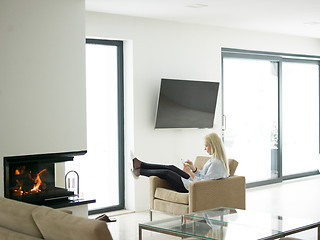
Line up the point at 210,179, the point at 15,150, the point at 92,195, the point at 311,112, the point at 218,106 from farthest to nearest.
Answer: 1. the point at 311,112
2. the point at 218,106
3. the point at 92,195
4. the point at 210,179
5. the point at 15,150

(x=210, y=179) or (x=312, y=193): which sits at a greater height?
(x=210, y=179)

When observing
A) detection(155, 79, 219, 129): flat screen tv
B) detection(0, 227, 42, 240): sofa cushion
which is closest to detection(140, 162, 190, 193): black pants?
detection(155, 79, 219, 129): flat screen tv

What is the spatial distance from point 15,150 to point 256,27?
4.70 metres

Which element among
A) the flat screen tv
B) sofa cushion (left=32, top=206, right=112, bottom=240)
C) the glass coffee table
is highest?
the flat screen tv

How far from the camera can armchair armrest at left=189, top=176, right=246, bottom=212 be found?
589cm

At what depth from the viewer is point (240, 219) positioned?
16.9 feet

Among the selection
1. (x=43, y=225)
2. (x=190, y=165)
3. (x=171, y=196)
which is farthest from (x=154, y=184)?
(x=43, y=225)

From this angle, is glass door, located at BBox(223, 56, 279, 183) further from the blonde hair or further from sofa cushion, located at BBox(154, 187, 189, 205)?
sofa cushion, located at BBox(154, 187, 189, 205)

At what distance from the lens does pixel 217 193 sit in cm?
611

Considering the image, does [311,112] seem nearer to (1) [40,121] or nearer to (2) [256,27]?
(2) [256,27]

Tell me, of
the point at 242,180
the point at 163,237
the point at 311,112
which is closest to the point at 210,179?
the point at 242,180

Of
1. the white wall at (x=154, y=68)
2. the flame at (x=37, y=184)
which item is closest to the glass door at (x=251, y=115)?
the white wall at (x=154, y=68)

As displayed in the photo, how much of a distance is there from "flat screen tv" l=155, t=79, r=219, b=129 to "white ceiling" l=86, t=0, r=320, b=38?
3.05 ft

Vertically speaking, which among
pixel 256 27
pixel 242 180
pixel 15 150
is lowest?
pixel 242 180
